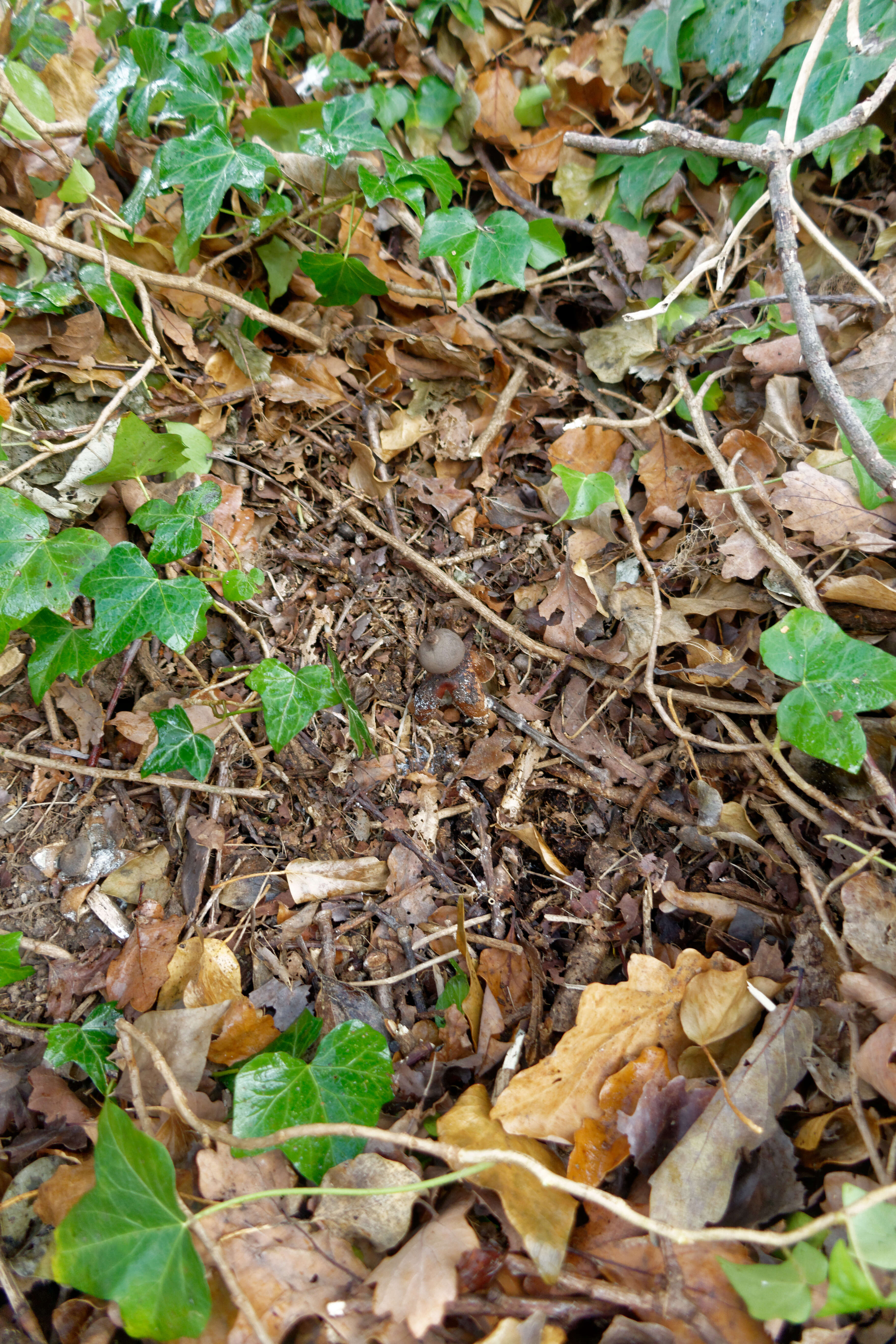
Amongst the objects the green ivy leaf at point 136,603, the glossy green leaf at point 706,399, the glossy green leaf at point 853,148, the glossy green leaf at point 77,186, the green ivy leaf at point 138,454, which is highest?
the glossy green leaf at point 853,148

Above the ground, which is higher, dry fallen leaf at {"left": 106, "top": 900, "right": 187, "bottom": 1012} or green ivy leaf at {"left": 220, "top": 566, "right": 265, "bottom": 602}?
green ivy leaf at {"left": 220, "top": 566, "right": 265, "bottom": 602}

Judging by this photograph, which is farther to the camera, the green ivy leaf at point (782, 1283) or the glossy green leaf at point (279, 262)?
the glossy green leaf at point (279, 262)

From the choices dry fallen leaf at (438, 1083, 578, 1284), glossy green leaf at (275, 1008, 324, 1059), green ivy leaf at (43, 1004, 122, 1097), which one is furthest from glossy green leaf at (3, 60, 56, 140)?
dry fallen leaf at (438, 1083, 578, 1284)

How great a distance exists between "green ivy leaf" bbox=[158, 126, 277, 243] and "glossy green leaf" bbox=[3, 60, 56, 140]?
55 cm

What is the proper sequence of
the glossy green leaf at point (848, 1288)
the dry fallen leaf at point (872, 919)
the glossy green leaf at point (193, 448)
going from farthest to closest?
1. the glossy green leaf at point (193, 448)
2. the dry fallen leaf at point (872, 919)
3. the glossy green leaf at point (848, 1288)

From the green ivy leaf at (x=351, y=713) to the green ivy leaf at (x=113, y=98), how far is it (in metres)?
1.66

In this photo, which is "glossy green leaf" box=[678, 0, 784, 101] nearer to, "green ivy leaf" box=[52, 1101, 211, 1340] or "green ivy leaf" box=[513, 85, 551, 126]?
"green ivy leaf" box=[513, 85, 551, 126]

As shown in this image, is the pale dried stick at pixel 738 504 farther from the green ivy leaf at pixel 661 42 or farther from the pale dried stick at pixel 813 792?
the green ivy leaf at pixel 661 42

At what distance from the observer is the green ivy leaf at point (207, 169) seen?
1.79 m

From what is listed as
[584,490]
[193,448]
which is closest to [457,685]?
[584,490]

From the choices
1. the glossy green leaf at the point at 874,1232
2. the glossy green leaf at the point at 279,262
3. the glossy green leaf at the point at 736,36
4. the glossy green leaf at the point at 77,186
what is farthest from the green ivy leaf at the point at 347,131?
the glossy green leaf at the point at 874,1232

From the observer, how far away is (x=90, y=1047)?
167 cm

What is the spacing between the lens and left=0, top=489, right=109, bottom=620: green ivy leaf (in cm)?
169

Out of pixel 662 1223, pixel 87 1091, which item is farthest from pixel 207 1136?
pixel 662 1223
